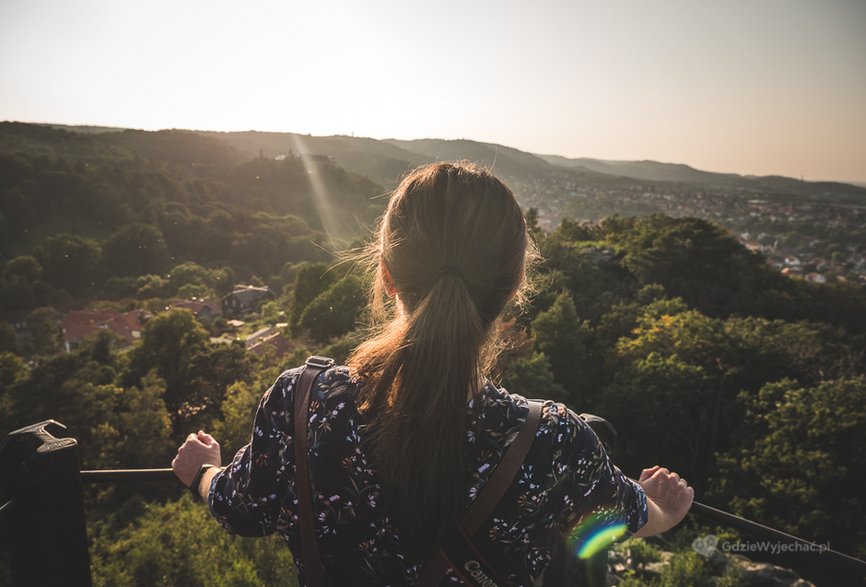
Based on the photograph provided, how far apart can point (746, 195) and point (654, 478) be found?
103 meters

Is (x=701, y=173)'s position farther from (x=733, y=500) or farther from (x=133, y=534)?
(x=133, y=534)

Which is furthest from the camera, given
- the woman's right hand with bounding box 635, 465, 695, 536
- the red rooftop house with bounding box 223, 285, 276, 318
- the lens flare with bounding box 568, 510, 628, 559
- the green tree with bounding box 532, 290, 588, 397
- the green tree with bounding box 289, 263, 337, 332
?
the red rooftop house with bounding box 223, 285, 276, 318

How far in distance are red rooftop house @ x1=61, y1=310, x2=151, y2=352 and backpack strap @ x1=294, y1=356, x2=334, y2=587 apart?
1271 inches

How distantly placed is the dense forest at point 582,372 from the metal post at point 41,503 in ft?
3.73

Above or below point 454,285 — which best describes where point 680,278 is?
below

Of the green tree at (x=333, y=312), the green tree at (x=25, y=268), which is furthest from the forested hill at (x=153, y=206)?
the green tree at (x=333, y=312)

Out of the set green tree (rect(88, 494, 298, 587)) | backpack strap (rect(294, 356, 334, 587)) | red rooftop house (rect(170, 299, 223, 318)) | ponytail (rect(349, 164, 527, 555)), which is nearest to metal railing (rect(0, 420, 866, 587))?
backpack strap (rect(294, 356, 334, 587))

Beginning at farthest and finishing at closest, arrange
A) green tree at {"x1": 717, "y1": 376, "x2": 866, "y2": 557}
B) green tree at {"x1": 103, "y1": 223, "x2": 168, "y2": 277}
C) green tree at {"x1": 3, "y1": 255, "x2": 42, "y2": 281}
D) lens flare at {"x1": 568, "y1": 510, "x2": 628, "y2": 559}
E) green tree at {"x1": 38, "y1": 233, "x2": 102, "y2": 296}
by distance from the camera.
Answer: green tree at {"x1": 103, "y1": 223, "x2": 168, "y2": 277} < green tree at {"x1": 38, "y1": 233, "x2": 102, "y2": 296} < green tree at {"x1": 3, "y1": 255, "x2": 42, "y2": 281} < green tree at {"x1": 717, "y1": 376, "x2": 866, "y2": 557} < lens flare at {"x1": 568, "y1": 510, "x2": 628, "y2": 559}

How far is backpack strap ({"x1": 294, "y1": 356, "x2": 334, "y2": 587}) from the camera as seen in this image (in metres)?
0.98

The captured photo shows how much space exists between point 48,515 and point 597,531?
5.79 ft

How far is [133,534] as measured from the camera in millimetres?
11141

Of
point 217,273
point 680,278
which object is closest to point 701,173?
point 680,278

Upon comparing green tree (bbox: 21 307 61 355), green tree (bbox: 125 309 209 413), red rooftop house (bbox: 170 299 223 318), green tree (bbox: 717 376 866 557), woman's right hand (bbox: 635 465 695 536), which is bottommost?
green tree (bbox: 21 307 61 355)

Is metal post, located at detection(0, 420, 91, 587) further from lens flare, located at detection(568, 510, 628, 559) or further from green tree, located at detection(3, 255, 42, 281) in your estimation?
green tree, located at detection(3, 255, 42, 281)
